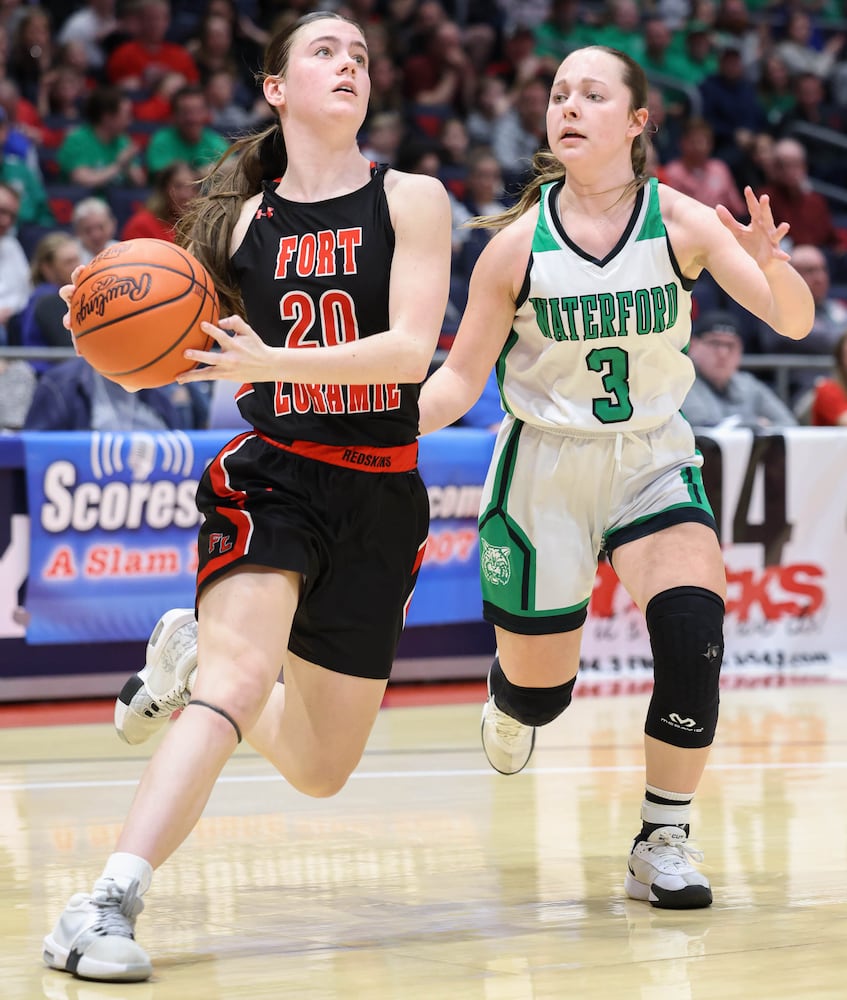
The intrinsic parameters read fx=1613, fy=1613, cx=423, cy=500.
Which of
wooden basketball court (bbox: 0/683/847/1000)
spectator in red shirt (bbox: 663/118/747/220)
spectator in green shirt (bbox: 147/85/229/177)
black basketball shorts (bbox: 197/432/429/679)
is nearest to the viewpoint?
wooden basketball court (bbox: 0/683/847/1000)

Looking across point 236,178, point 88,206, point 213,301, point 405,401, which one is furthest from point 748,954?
A: point 88,206

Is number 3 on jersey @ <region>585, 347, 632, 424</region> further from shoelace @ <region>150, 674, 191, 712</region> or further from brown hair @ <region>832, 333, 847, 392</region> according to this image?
brown hair @ <region>832, 333, 847, 392</region>

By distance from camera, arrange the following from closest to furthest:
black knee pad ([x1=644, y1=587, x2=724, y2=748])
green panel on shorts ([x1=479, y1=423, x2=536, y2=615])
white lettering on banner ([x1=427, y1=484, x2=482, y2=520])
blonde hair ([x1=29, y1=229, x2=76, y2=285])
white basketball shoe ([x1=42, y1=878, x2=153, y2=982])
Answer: white basketball shoe ([x1=42, y1=878, x2=153, y2=982])
black knee pad ([x1=644, y1=587, x2=724, y2=748])
green panel on shorts ([x1=479, y1=423, x2=536, y2=615])
white lettering on banner ([x1=427, y1=484, x2=482, y2=520])
blonde hair ([x1=29, y1=229, x2=76, y2=285])

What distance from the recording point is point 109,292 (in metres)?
3.41

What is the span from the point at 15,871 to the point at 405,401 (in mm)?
1655

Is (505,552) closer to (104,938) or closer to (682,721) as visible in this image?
(682,721)

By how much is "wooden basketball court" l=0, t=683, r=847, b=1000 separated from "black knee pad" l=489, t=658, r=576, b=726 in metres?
0.39

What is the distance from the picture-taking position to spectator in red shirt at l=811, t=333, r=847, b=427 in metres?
8.88

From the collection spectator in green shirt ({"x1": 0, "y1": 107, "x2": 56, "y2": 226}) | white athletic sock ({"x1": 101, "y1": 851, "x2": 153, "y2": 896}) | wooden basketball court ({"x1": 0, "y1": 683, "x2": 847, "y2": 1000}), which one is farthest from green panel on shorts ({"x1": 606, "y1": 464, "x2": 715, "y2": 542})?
spectator in green shirt ({"x1": 0, "y1": 107, "x2": 56, "y2": 226})

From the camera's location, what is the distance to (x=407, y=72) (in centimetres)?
1320

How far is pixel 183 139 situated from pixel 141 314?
26.1 feet

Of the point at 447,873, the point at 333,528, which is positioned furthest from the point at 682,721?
the point at 333,528

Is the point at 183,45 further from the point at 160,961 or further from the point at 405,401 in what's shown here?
the point at 160,961

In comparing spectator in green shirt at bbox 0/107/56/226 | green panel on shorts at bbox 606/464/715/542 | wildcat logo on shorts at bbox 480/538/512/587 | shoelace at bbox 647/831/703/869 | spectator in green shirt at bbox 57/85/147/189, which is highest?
spectator in green shirt at bbox 57/85/147/189
